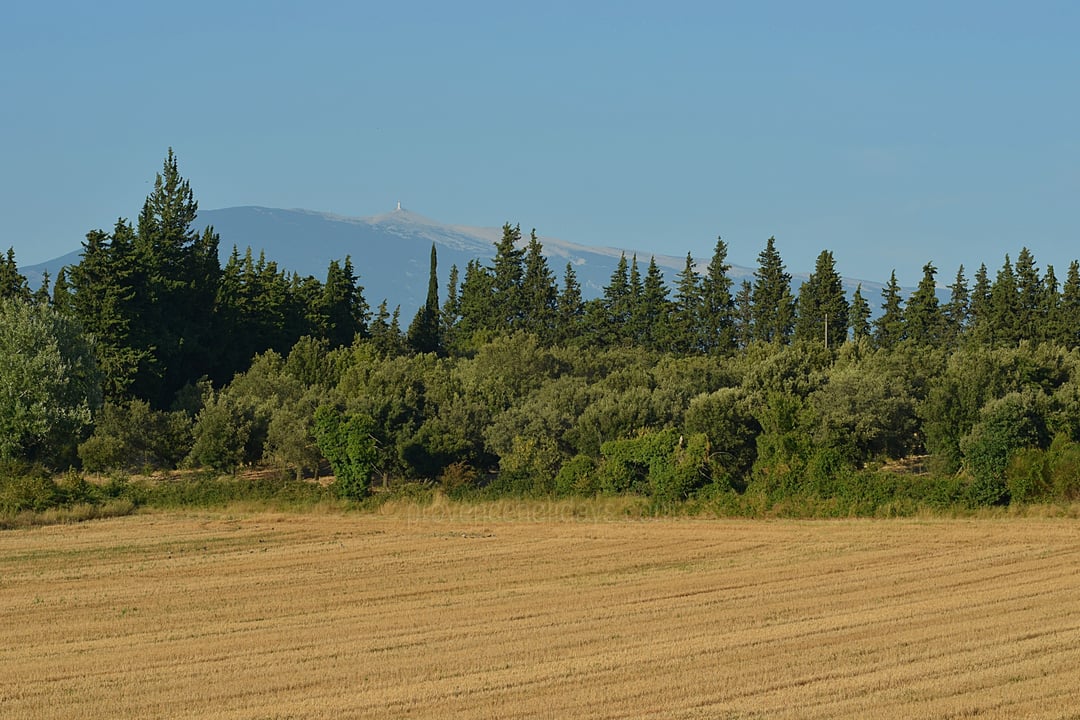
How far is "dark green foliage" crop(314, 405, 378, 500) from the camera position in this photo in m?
49.8

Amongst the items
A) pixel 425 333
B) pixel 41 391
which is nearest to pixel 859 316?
pixel 425 333

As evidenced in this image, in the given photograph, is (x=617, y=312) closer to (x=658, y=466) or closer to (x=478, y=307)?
(x=478, y=307)

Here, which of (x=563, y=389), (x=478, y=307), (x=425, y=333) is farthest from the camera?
(x=478, y=307)

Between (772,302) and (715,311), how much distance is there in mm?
4163

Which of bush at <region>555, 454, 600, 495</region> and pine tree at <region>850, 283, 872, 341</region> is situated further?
pine tree at <region>850, 283, 872, 341</region>

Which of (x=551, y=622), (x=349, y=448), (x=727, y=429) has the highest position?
(x=727, y=429)

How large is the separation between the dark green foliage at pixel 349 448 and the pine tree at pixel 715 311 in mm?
43210

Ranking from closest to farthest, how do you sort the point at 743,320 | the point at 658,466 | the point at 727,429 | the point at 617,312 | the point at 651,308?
the point at 658,466, the point at 727,429, the point at 651,308, the point at 743,320, the point at 617,312

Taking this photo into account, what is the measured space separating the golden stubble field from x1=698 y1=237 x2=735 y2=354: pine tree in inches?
2092

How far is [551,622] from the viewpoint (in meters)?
24.1

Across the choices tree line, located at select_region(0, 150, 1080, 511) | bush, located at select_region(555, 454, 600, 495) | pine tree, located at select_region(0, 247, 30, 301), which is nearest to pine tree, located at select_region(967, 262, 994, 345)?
tree line, located at select_region(0, 150, 1080, 511)

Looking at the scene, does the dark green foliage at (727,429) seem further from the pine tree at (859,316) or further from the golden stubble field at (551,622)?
the pine tree at (859,316)

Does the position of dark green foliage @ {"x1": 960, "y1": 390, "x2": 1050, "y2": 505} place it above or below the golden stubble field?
above

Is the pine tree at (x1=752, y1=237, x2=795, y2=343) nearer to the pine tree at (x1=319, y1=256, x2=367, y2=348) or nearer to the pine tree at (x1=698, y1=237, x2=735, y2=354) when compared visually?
the pine tree at (x1=698, y1=237, x2=735, y2=354)
